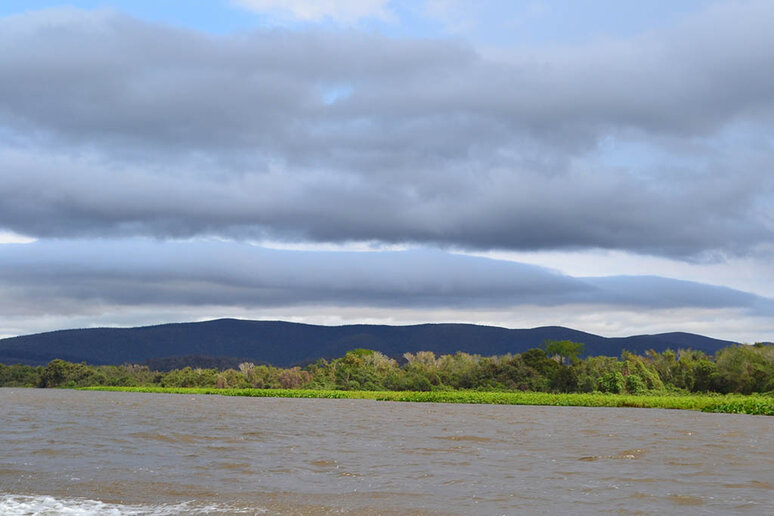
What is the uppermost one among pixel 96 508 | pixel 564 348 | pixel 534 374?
pixel 564 348

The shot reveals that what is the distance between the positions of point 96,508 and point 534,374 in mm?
62974

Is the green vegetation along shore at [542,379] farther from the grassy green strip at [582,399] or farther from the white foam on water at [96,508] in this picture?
the white foam on water at [96,508]

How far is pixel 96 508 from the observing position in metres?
13.5

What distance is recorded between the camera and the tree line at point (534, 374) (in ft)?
207

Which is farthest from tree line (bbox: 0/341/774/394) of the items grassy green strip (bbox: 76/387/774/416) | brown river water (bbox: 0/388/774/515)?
brown river water (bbox: 0/388/774/515)

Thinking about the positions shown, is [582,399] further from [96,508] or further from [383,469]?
[96,508]

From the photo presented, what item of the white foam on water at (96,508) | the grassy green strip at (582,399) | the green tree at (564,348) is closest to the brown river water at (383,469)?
the white foam on water at (96,508)

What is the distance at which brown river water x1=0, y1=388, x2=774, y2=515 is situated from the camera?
544 inches

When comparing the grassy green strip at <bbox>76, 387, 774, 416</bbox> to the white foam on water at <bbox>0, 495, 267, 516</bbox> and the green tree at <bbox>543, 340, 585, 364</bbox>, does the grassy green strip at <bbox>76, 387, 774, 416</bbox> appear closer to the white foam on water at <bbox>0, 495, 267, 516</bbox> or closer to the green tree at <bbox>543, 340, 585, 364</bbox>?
the white foam on water at <bbox>0, 495, 267, 516</bbox>

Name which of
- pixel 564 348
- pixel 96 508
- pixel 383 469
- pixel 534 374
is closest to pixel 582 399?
pixel 534 374

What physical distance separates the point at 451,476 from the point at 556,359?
207ft

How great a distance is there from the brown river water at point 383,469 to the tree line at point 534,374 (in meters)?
35.0

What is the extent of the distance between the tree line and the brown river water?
35.0 m

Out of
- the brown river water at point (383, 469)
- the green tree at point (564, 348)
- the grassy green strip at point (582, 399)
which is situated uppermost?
the green tree at point (564, 348)
